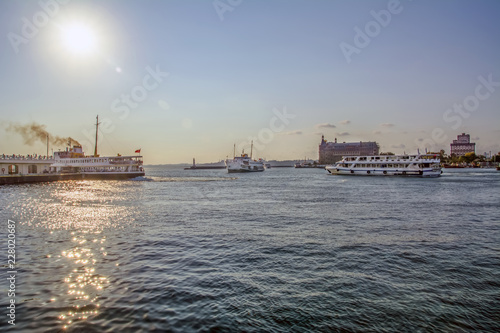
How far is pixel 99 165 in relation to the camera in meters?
88.2

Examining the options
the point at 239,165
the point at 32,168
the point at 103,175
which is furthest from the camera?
the point at 239,165

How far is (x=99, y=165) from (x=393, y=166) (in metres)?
90.3

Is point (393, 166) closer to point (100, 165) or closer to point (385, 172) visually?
point (385, 172)

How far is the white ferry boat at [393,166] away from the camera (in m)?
90.2

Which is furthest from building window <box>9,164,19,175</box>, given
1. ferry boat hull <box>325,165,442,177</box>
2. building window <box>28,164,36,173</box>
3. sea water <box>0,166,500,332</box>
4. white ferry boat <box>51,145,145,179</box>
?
ferry boat hull <box>325,165,442,177</box>

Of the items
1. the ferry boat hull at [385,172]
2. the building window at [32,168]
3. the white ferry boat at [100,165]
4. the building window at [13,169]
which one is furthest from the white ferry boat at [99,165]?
the ferry boat hull at [385,172]

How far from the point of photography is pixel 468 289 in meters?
10.2

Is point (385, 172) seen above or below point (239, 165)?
below

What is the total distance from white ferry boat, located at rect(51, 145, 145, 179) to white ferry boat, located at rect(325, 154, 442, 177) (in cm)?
6943

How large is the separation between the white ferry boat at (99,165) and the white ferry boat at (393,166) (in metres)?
69.4

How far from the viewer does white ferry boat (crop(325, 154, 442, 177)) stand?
296 feet

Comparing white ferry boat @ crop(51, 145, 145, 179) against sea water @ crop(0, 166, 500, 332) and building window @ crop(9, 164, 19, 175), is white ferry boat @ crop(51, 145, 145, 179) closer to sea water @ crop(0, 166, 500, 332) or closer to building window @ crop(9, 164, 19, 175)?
building window @ crop(9, 164, 19, 175)

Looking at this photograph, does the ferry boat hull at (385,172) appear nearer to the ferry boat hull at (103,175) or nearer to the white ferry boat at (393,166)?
the white ferry boat at (393,166)

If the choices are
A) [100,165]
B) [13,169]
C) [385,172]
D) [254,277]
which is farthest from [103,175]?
[254,277]
